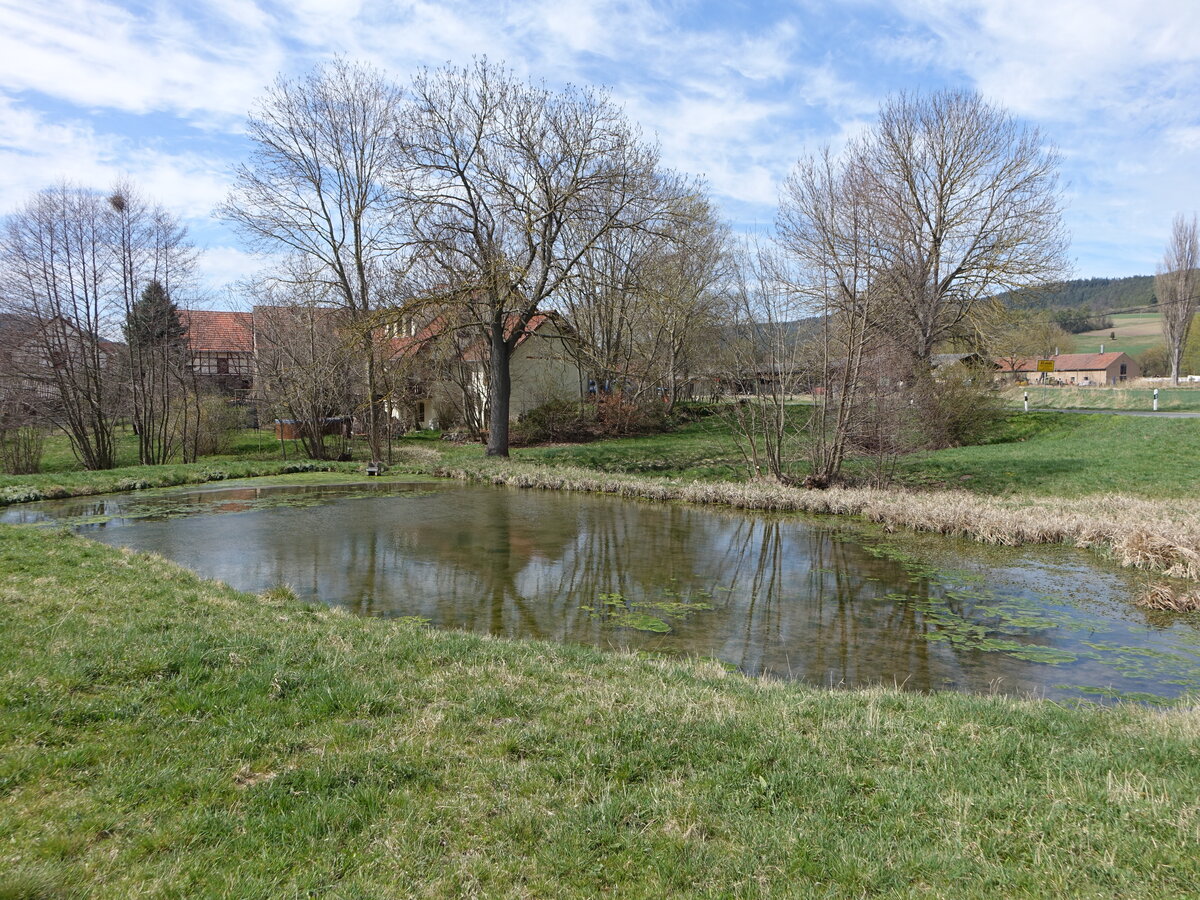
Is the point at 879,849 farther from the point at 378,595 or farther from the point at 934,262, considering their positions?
the point at 934,262

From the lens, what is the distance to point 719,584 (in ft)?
35.0

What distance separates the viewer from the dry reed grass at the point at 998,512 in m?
11.3

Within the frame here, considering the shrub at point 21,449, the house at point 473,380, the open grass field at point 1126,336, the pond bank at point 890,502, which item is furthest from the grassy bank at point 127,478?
the open grass field at point 1126,336

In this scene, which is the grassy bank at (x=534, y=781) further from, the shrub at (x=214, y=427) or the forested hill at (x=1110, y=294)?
the forested hill at (x=1110, y=294)

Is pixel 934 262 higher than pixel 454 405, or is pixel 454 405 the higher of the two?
pixel 934 262

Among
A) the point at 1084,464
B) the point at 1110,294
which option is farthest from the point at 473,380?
the point at 1110,294

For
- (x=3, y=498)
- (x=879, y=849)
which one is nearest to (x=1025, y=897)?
(x=879, y=849)

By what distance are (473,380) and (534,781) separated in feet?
112

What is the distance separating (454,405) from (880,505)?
26246mm

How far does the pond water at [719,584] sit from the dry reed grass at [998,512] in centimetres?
59

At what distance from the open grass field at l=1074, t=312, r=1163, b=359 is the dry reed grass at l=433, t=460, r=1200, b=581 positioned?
88.2m

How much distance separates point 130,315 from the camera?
26719mm

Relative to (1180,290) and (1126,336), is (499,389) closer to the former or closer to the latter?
(1180,290)

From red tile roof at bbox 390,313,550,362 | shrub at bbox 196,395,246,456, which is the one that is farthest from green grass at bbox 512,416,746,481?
shrub at bbox 196,395,246,456
